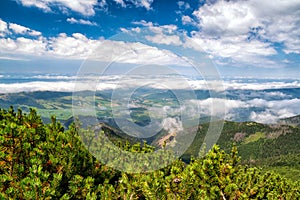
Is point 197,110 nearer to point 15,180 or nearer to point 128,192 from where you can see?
point 128,192

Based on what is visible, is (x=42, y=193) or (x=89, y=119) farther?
(x=89, y=119)

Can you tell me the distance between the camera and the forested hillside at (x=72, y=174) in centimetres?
781

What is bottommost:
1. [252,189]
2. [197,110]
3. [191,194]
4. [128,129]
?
[252,189]

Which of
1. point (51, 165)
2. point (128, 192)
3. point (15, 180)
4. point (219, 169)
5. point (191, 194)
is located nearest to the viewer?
point (15, 180)

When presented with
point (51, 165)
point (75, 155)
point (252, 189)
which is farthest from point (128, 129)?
point (252, 189)

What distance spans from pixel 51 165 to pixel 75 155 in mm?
1055

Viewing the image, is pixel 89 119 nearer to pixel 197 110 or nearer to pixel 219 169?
pixel 197 110

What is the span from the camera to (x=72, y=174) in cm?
976

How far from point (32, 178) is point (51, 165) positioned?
79.7 inches

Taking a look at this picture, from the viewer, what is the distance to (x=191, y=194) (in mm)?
11109

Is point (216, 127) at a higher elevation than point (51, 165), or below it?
higher

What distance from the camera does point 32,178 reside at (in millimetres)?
7430

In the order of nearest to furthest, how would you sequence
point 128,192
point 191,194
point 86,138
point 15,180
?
point 15,180, point 128,192, point 191,194, point 86,138

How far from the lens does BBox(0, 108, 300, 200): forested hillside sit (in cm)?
781
